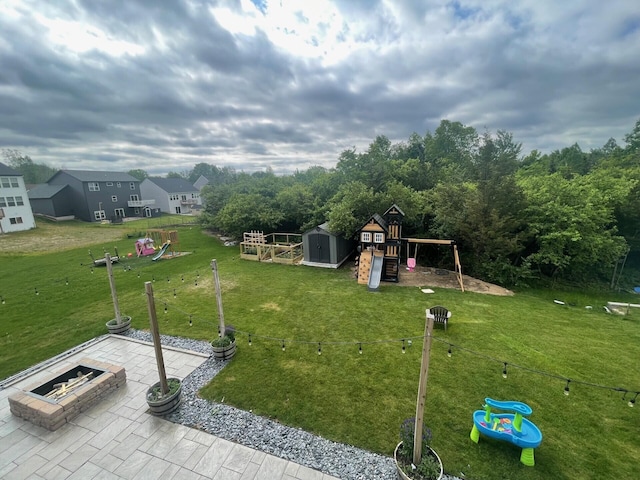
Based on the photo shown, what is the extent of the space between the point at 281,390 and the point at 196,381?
2039 millimetres

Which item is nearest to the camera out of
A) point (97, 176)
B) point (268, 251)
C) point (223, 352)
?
point (223, 352)

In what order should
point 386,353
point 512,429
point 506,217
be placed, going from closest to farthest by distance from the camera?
point 512,429, point 386,353, point 506,217

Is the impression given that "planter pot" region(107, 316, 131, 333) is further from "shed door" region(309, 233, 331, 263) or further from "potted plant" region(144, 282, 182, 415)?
"shed door" region(309, 233, 331, 263)

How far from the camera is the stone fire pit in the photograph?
4988mm

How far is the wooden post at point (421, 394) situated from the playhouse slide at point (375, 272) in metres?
8.09

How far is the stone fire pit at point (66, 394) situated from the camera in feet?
16.4

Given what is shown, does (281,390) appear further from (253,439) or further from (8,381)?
(8,381)

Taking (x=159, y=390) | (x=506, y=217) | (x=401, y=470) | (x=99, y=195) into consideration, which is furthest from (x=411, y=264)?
(x=99, y=195)

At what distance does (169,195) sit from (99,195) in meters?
9.42

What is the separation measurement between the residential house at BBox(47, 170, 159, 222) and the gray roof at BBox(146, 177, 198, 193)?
400 cm

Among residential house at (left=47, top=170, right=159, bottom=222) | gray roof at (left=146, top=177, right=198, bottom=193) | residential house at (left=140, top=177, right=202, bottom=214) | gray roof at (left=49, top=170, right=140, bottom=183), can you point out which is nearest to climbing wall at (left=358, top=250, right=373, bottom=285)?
residential house at (left=47, top=170, right=159, bottom=222)

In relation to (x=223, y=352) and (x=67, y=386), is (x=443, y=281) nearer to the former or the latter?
(x=223, y=352)

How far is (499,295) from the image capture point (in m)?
11.8

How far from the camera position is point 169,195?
43625 millimetres
